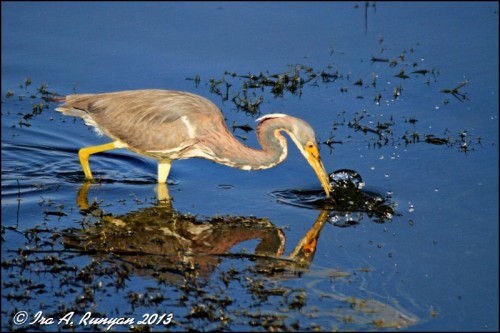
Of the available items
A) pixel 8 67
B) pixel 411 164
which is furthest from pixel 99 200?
pixel 8 67

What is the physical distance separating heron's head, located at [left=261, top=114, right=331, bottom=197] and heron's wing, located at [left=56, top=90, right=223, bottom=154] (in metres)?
0.82

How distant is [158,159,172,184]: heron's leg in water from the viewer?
10977 mm

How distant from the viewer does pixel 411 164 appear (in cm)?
1160

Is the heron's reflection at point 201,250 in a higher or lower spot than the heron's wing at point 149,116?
lower

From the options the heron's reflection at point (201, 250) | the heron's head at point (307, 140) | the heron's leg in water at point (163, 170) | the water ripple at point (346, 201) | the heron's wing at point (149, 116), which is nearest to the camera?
the heron's reflection at point (201, 250)

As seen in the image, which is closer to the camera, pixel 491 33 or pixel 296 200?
pixel 296 200

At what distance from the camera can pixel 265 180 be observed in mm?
11172

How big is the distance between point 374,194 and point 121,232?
2891mm

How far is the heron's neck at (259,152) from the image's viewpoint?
10500 millimetres

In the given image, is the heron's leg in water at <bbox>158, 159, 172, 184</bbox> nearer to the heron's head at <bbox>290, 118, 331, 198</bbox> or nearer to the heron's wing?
the heron's wing

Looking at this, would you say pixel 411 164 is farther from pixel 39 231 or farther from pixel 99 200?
pixel 39 231

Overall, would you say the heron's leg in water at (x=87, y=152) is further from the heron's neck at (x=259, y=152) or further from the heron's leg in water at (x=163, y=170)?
the heron's neck at (x=259, y=152)

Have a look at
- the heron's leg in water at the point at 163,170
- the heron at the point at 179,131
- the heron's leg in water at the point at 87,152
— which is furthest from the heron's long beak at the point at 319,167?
the heron's leg in water at the point at 87,152

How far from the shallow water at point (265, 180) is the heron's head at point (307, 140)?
0.29m
